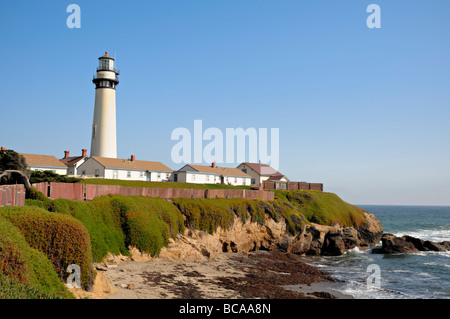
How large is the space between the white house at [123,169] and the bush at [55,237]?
46.1m

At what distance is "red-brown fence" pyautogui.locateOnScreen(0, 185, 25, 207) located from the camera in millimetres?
19766

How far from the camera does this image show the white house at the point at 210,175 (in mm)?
69750

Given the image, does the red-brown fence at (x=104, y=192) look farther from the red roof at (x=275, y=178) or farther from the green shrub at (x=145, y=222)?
the red roof at (x=275, y=178)

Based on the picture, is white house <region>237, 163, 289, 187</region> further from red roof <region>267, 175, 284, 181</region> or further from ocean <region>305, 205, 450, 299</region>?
ocean <region>305, 205, 450, 299</region>

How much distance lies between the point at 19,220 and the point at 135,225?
11909mm

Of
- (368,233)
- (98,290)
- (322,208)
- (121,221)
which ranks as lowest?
(368,233)

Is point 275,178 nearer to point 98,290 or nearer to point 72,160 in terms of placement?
point 72,160

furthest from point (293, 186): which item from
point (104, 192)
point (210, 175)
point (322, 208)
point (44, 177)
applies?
point (44, 177)

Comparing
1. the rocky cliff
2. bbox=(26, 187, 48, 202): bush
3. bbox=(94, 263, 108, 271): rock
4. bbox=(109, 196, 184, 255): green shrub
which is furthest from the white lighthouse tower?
bbox=(94, 263, 108, 271): rock

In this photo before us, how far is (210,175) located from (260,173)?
15907 mm

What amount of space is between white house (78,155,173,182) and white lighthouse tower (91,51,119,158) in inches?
73.6

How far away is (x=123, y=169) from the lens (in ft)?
206

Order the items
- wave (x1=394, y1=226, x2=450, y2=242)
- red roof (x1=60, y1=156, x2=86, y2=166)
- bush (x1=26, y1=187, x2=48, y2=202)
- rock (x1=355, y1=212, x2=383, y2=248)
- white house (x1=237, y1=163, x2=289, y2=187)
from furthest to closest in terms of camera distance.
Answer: white house (x1=237, y1=163, x2=289, y2=187) < red roof (x1=60, y1=156, x2=86, y2=166) < wave (x1=394, y1=226, x2=450, y2=242) < rock (x1=355, y1=212, x2=383, y2=248) < bush (x1=26, y1=187, x2=48, y2=202)
